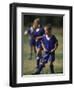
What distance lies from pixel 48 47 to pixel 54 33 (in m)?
0.09

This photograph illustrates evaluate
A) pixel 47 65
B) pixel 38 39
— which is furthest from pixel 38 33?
pixel 47 65

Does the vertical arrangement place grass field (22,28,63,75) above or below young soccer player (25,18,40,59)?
below

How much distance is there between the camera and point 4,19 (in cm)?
153

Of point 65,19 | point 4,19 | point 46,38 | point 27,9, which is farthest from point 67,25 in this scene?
point 4,19

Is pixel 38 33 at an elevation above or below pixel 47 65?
above

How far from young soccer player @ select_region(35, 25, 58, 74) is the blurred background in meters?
0.02

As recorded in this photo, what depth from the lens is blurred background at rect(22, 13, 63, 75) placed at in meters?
1.55

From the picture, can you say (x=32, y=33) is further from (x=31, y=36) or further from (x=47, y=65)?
(x=47, y=65)

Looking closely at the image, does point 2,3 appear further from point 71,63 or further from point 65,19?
point 71,63

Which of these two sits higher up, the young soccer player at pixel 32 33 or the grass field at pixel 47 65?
the young soccer player at pixel 32 33

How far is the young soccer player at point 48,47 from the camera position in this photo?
63.0 inches

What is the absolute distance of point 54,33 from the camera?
5.32ft

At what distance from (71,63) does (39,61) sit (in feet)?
0.64

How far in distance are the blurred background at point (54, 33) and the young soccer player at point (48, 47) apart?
0.02m
